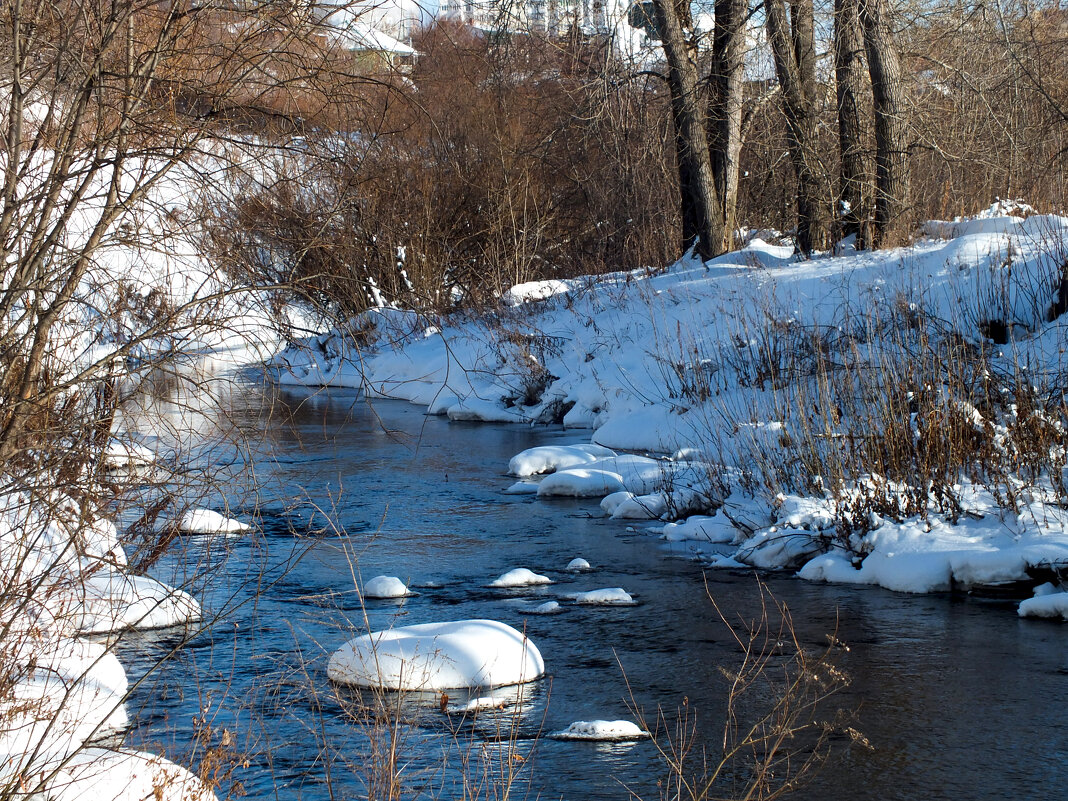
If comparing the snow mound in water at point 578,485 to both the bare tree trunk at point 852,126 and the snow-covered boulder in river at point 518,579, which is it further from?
the bare tree trunk at point 852,126

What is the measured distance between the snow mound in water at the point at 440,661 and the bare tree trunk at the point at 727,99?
510 inches

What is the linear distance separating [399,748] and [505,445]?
9.31m

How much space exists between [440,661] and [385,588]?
167cm

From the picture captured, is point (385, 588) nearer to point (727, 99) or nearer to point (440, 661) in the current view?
point (440, 661)

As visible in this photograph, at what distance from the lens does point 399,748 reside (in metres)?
4.55

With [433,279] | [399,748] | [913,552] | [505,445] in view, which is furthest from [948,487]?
[433,279]

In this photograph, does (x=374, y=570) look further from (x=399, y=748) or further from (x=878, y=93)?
Answer: (x=878, y=93)

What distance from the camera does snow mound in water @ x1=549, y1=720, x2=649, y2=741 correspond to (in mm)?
5008

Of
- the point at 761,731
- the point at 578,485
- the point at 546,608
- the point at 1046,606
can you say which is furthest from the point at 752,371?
the point at 761,731

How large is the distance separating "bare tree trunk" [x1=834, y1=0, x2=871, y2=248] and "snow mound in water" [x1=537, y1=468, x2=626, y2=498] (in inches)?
259

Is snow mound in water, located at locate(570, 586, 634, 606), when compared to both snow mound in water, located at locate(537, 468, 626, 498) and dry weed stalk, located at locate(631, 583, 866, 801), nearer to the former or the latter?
dry weed stalk, located at locate(631, 583, 866, 801)

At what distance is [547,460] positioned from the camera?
38.4 feet

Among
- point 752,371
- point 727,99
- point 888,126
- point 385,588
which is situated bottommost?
point 385,588

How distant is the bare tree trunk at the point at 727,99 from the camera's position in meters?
16.9
